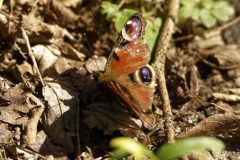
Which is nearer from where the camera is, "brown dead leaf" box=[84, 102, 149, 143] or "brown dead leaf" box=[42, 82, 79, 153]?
"brown dead leaf" box=[42, 82, 79, 153]

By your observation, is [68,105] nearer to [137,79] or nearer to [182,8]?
[137,79]

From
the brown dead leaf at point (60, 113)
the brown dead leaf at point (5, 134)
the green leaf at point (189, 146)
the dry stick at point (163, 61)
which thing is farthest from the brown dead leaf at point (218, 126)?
the brown dead leaf at point (5, 134)

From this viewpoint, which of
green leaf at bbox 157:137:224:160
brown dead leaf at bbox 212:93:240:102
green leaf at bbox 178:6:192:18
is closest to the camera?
green leaf at bbox 157:137:224:160

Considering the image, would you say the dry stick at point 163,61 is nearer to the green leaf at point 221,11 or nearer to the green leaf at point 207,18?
the green leaf at point 207,18

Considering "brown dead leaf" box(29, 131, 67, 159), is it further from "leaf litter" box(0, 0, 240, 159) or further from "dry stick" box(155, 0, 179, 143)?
"dry stick" box(155, 0, 179, 143)

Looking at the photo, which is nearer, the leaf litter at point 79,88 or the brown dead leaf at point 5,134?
the brown dead leaf at point 5,134

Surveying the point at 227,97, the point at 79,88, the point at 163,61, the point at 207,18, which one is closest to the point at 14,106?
the point at 79,88

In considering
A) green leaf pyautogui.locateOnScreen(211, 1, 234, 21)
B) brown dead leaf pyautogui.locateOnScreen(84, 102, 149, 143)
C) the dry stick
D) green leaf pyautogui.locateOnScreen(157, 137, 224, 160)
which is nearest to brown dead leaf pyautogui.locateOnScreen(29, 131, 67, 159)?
brown dead leaf pyautogui.locateOnScreen(84, 102, 149, 143)
